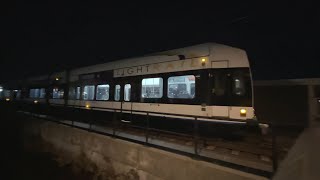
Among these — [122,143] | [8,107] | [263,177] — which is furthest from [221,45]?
[8,107]

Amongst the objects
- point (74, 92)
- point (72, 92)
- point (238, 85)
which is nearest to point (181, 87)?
point (238, 85)

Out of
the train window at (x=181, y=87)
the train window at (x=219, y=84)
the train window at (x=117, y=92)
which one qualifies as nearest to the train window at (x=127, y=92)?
the train window at (x=117, y=92)

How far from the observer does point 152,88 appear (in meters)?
13.0

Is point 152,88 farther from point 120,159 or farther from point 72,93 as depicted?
point 72,93

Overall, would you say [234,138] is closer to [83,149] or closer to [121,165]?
[121,165]

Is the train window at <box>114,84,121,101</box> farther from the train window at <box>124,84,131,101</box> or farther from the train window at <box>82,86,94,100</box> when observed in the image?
the train window at <box>82,86,94,100</box>

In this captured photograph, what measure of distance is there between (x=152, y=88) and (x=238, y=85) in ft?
13.4

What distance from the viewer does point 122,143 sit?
910 centimetres

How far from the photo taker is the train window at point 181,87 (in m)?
11.2

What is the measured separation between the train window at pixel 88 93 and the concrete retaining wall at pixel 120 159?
3184 millimetres

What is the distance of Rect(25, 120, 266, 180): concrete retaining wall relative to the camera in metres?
6.42

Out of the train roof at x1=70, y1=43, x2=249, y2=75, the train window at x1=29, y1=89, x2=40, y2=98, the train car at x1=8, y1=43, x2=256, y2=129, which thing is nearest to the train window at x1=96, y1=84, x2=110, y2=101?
the train car at x1=8, y1=43, x2=256, y2=129

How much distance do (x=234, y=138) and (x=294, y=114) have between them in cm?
907

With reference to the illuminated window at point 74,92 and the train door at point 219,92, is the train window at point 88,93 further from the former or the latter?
the train door at point 219,92
